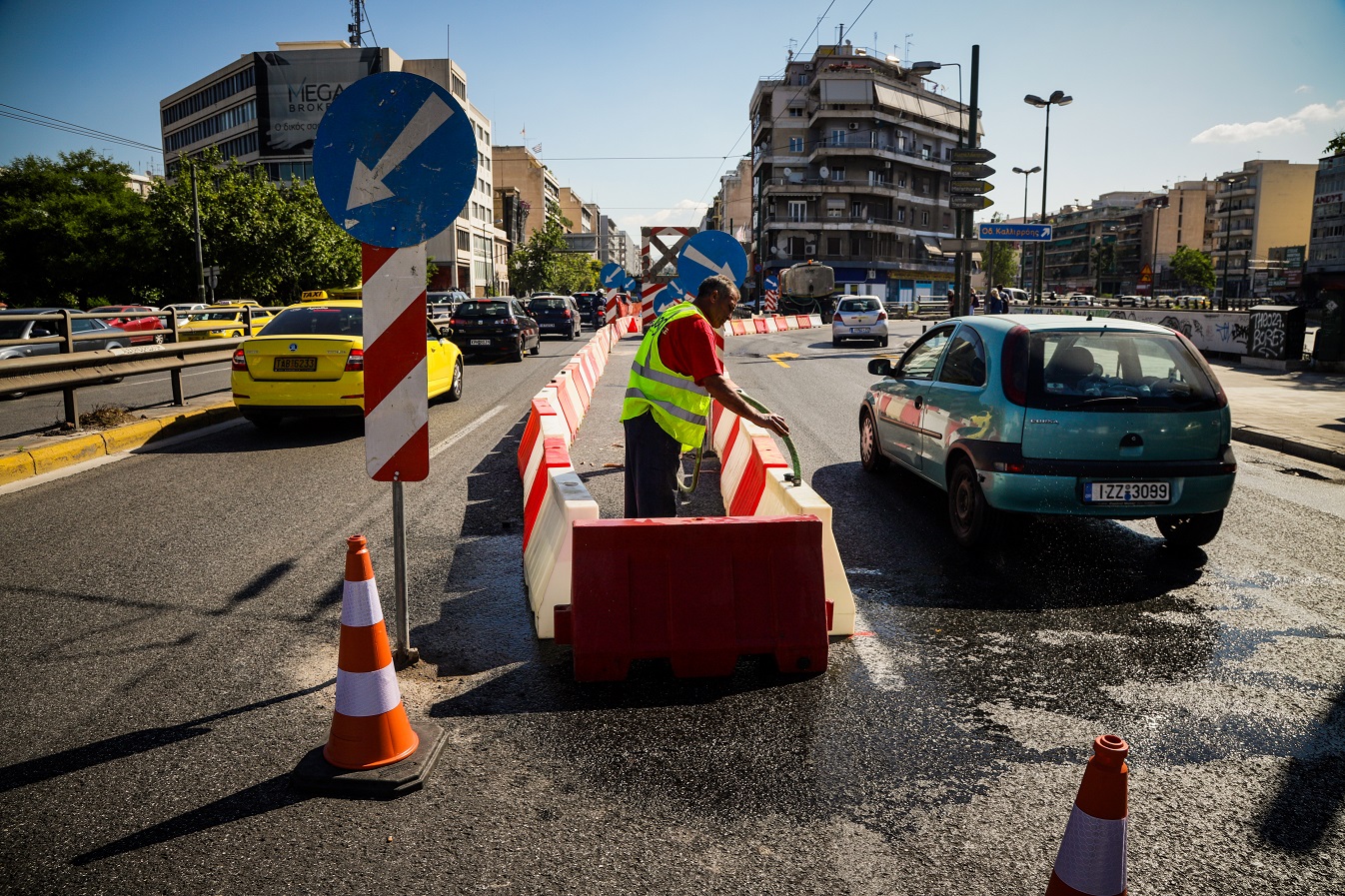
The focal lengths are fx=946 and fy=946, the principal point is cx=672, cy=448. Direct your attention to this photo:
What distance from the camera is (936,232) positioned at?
3563 inches

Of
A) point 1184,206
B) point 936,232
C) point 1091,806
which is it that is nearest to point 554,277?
point 936,232

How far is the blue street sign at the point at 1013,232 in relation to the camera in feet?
73.5

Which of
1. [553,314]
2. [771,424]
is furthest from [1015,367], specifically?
[553,314]

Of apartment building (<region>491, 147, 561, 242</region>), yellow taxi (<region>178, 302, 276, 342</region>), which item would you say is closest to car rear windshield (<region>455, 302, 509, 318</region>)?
yellow taxi (<region>178, 302, 276, 342</region>)

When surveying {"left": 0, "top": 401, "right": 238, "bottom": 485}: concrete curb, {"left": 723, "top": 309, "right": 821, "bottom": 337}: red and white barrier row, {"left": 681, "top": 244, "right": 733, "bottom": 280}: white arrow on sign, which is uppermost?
{"left": 681, "top": 244, "right": 733, "bottom": 280}: white arrow on sign

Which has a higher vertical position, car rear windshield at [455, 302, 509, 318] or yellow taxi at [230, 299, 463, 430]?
car rear windshield at [455, 302, 509, 318]

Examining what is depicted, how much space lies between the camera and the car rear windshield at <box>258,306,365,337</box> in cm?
1116

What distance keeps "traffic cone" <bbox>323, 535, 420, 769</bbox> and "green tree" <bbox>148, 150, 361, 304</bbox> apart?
47132mm

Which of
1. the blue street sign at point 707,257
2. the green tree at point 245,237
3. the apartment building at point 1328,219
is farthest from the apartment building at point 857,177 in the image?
the blue street sign at point 707,257

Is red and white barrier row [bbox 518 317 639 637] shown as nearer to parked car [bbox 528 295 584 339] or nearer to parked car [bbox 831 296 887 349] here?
parked car [bbox 831 296 887 349]

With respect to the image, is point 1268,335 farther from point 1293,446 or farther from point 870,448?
point 870,448

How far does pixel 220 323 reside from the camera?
25.5 meters

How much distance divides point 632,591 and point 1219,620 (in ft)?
10.7

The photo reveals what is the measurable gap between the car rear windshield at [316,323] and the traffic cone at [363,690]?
323 inches
